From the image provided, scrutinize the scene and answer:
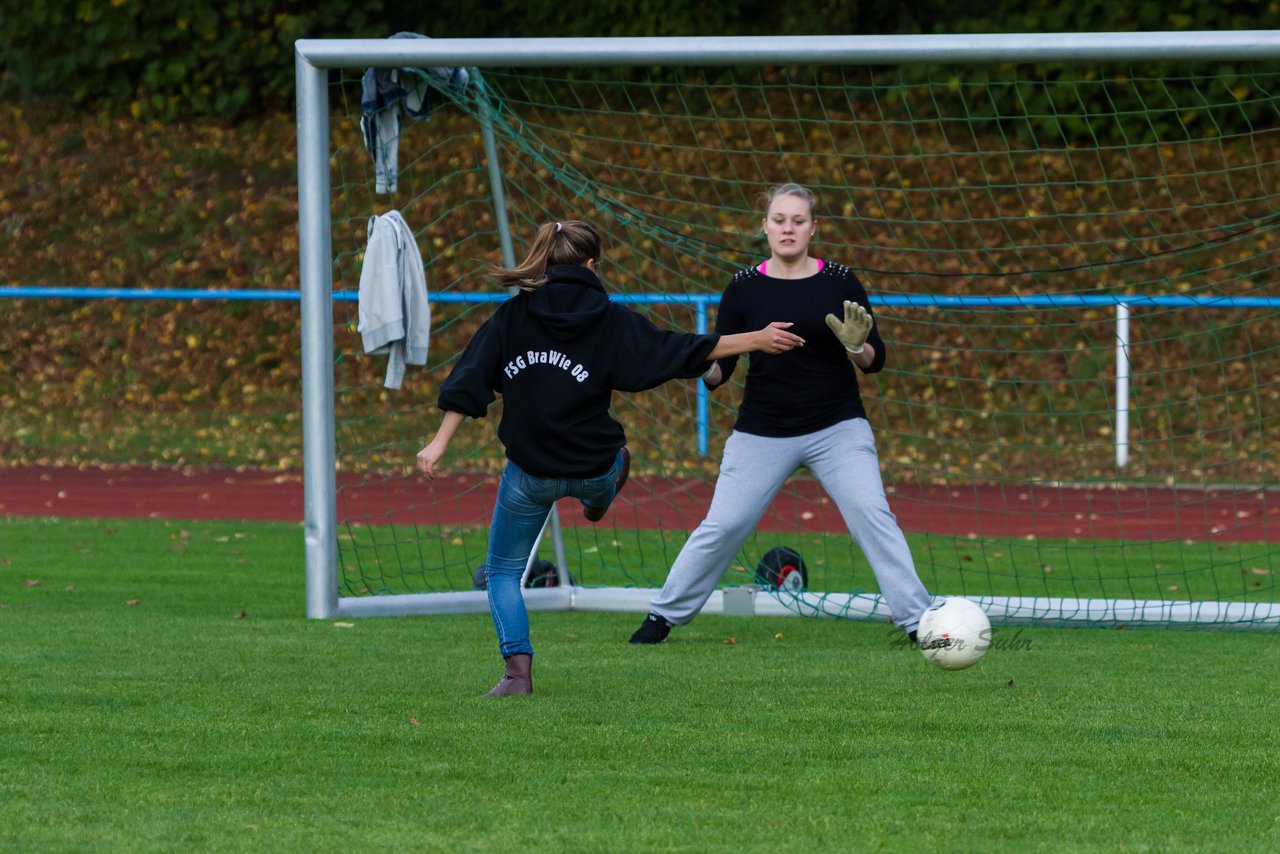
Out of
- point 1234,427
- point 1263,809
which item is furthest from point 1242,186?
point 1263,809

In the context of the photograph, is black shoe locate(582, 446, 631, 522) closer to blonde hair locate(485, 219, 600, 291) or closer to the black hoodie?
the black hoodie

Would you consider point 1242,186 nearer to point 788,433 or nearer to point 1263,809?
point 788,433

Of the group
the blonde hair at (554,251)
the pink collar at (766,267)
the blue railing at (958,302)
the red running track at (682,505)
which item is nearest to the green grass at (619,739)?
the blonde hair at (554,251)

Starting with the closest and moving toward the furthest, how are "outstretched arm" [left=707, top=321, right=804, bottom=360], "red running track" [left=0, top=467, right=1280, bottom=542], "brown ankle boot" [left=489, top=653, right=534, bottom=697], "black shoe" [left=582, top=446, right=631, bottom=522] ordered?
"outstretched arm" [left=707, top=321, right=804, bottom=360]
"brown ankle boot" [left=489, top=653, right=534, bottom=697]
"black shoe" [left=582, top=446, right=631, bottom=522]
"red running track" [left=0, top=467, right=1280, bottom=542]

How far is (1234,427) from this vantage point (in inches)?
619

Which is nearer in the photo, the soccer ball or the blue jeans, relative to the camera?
the blue jeans

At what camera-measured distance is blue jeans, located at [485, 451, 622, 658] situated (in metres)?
6.02

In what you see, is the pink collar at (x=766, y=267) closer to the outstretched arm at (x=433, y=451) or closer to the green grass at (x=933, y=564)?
the outstretched arm at (x=433, y=451)

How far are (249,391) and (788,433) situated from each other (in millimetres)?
13242

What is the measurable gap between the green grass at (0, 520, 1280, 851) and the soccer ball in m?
0.11

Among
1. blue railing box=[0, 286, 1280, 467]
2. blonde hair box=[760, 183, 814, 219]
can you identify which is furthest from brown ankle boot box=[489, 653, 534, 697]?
blue railing box=[0, 286, 1280, 467]

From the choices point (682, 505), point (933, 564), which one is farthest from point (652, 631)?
point (682, 505)

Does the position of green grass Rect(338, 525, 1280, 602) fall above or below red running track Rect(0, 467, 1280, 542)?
below

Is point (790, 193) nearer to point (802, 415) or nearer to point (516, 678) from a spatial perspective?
point (802, 415)
